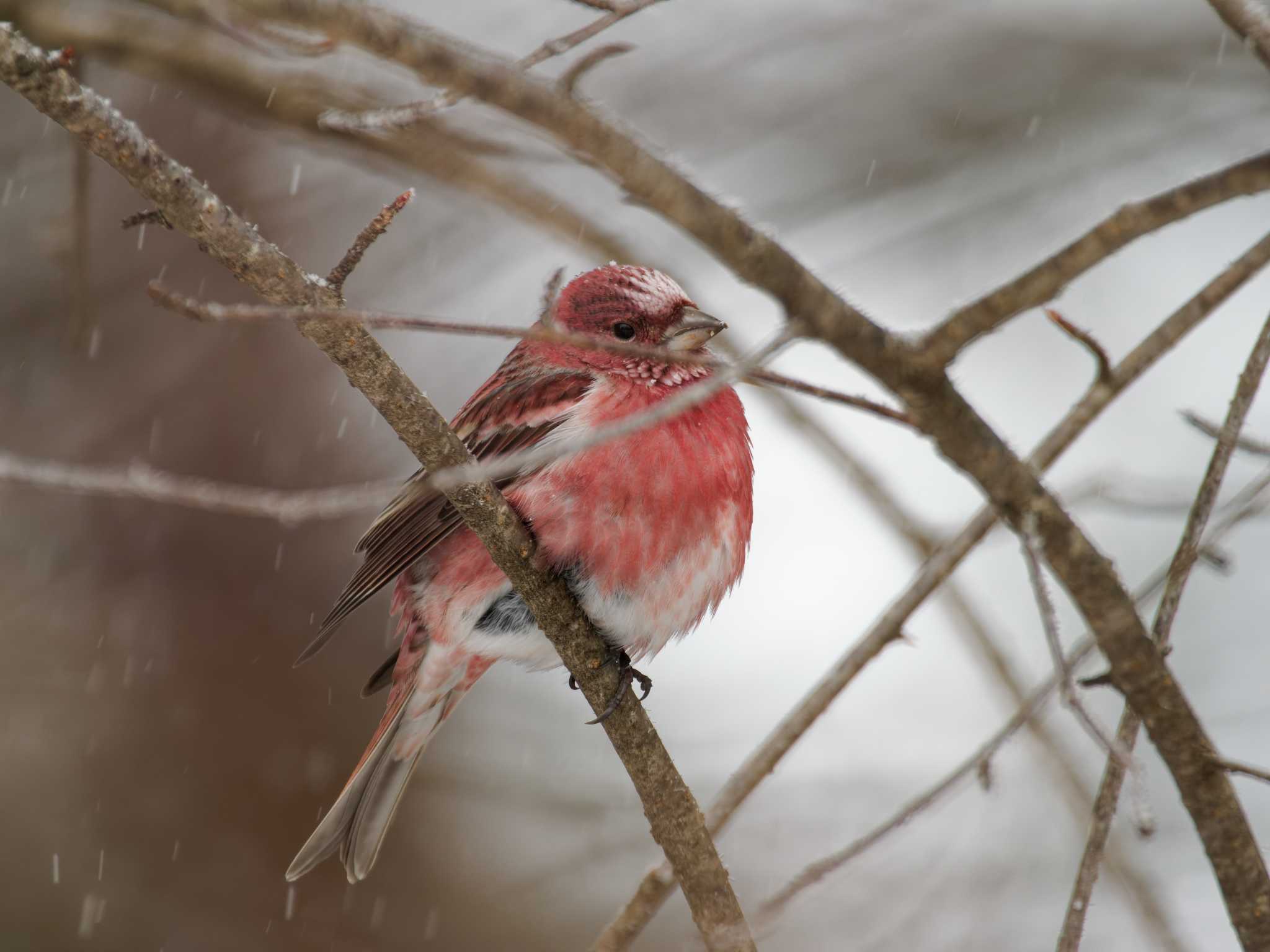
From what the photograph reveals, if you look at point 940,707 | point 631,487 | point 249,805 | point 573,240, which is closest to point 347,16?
point 631,487

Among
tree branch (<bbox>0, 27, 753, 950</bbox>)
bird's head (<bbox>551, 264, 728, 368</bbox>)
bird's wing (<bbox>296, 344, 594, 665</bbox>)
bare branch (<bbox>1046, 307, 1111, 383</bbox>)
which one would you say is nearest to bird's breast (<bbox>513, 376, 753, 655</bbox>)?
bird's wing (<bbox>296, 344, 594, 665</bbox>)

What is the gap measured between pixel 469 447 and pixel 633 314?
74 cm

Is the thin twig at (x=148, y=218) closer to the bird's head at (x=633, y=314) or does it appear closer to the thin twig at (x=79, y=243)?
the bird's head at (x=633, y=314)

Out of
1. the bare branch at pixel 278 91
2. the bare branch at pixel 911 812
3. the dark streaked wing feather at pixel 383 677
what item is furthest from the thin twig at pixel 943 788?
the bare branch at pixel 278 91

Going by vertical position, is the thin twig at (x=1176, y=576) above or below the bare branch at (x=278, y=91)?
below

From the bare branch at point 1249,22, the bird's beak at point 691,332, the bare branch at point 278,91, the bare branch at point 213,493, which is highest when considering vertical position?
the bare branch at point 278,91

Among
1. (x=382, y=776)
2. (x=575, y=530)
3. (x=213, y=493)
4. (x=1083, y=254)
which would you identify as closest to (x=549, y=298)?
(x=213, y=493)

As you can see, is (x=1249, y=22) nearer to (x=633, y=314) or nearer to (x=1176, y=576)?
(x=1176, y=576)

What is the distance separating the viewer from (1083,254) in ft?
8.47

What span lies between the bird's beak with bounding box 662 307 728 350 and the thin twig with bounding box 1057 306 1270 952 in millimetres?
1779

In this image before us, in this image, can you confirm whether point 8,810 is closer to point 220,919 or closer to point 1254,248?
point 220,919

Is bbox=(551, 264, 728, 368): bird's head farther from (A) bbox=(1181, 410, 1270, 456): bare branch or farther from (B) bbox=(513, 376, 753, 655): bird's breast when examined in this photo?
(A) bbox=(1181, 410, 1270, 456): bare branch

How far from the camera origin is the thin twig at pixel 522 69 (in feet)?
7.59

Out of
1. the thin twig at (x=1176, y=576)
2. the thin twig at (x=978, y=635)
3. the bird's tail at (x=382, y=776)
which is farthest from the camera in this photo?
the bird's tail at (x=382, y=776)
